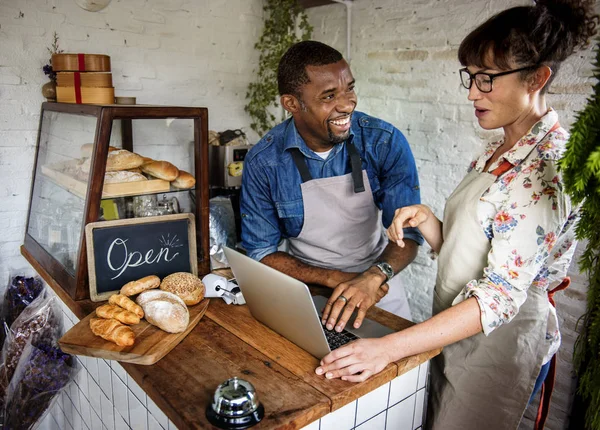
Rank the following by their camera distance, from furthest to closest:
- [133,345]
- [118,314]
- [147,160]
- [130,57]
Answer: [130,57], [147,160], [118,314], [133,345]

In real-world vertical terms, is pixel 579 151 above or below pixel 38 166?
above

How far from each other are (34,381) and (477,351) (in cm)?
161

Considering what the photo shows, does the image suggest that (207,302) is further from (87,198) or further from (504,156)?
Answer: (504,156)

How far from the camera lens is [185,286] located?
65.9 inches

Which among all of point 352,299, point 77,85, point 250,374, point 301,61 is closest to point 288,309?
point 250,374

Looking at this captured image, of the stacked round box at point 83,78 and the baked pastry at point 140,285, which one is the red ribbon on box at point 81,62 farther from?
the baked pastry at point 140,285

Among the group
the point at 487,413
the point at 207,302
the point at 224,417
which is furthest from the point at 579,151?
the point at 207,302

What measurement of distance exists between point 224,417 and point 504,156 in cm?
98

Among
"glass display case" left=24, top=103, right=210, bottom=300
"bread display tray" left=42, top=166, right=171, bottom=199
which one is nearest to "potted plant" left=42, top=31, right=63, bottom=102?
"glass display case" left=24, top=103, right=210, bottom=300

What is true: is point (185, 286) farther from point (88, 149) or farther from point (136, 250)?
point (88, 149)

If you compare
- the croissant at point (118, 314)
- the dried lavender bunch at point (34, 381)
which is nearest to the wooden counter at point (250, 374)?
the croissant at point (118, 314)

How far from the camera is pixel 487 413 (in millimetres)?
1510

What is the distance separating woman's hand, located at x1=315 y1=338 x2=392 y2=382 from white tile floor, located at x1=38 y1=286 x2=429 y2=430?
8 centimetres

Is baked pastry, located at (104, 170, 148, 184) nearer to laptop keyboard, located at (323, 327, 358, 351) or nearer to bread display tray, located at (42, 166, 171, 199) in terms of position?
bread display tray, located at (42, 166, 171, 199)
